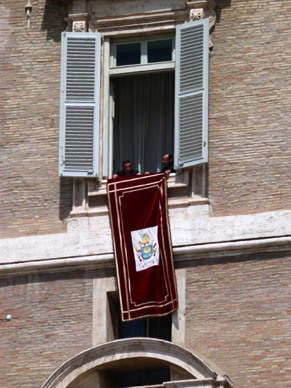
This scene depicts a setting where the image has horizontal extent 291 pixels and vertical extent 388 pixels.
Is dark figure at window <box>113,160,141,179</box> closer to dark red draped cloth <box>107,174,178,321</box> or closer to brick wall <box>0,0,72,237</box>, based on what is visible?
dark red draped cloth <box>107,174,178,321</box>

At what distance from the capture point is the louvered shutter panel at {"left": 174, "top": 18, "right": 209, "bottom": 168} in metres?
31.5

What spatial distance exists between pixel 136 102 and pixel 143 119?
0.28m

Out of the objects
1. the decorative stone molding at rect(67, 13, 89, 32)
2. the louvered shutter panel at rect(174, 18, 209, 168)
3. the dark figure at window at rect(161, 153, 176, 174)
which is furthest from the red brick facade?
the dark figure at window at rect(161, 153, 176, 174)

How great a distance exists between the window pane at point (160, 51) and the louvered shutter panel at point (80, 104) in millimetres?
784

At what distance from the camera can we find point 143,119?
3247 cm

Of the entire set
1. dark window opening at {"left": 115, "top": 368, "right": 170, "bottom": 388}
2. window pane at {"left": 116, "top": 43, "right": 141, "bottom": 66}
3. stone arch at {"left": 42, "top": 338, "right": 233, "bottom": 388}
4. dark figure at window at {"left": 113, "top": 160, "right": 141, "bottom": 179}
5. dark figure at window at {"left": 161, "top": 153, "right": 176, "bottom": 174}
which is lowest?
dark window opening at {"left": 115, "top": 368, "right": 170, "bottom": 388}

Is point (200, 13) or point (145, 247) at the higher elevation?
point (200, 13)

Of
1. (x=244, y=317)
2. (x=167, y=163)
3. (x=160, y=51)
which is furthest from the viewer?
(x=160, y=51)

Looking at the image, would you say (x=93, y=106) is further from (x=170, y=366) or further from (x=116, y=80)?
(x=170, y=366)

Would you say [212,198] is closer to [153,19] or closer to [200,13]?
[200,13]

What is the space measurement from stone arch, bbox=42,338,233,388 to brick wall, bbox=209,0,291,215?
90.8 inches

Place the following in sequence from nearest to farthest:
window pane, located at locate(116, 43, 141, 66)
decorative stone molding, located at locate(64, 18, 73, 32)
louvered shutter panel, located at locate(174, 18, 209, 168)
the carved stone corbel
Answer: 1. louvered shutter panel, located at locate(174, 18, 209, 168)
2. the carved stone corbel
3. window pane, located at locate(116, 43, 141, 66)
4. decorative stone molding, located at locate(64, 18, 73, 32)

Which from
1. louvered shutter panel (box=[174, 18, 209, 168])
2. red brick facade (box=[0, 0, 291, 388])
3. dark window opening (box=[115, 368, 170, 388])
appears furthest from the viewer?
louvered shutter panel (box=[174, 18, 209, 168])

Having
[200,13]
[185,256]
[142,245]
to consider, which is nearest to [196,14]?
[200,13]
